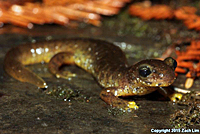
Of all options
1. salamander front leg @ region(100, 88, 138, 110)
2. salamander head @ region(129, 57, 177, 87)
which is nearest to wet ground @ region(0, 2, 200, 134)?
salamander front leg @ region(100, 88, 138, 110)

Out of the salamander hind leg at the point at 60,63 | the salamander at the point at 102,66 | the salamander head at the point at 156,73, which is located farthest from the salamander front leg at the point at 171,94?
the salamander hind leg at the point at 60,63

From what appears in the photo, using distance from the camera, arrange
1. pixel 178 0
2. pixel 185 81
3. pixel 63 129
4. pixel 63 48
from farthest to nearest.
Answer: pixel 178 0, pixel 63 48, pixel 185 81, pixel 63 129

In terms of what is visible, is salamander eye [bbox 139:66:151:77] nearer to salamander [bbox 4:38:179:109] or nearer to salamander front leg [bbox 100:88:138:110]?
salamander [bbox 4:38:179:109]

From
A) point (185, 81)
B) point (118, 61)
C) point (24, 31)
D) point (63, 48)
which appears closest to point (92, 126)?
point (118, 61)

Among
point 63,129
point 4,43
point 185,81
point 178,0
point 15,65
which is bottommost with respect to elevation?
point 63,129

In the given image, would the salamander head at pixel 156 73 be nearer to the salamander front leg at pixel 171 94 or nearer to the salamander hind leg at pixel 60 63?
the salamander front leg at pixel 171 94

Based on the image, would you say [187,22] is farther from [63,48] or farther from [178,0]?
[63,48]

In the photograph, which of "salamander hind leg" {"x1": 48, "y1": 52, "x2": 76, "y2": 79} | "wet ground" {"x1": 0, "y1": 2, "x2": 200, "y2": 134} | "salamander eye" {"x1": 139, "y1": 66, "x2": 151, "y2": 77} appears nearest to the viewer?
"wet ground" {"x1": 0, "y1": 2, "x2": 200, "y2": 134}

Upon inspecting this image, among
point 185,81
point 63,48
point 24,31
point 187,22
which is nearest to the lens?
point 185,81
